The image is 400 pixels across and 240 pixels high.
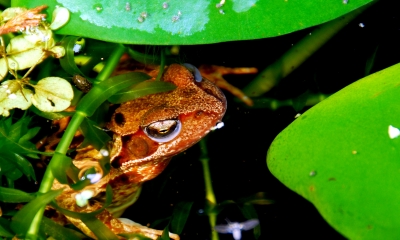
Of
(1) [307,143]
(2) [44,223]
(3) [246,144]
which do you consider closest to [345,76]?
(3) [246,144]

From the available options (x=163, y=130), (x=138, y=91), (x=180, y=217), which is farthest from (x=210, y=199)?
(x=138, y=91)

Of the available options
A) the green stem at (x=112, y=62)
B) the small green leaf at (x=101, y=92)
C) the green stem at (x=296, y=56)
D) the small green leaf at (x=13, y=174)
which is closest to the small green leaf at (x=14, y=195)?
the small green leaf at (x=13, y=174)

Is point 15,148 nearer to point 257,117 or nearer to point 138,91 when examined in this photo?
point 138,91

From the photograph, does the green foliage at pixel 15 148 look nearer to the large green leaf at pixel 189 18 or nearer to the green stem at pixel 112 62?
the green stem at pixel 112 62

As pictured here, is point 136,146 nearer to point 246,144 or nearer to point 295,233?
point 246,144

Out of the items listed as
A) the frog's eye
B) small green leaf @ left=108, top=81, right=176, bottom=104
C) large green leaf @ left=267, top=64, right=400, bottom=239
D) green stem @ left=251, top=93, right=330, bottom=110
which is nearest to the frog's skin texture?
the frog's eye
